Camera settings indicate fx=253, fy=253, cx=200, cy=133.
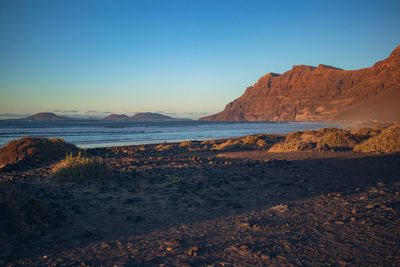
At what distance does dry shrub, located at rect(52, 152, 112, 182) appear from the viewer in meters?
7.31

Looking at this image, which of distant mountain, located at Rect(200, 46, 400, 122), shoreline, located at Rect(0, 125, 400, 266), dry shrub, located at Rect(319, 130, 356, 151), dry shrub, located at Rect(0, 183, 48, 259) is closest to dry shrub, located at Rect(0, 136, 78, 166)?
shoreline, located at Rect(0, 125, 400, 266)

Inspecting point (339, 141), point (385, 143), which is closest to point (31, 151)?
point (339, 141)

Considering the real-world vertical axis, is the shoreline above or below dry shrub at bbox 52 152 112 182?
below

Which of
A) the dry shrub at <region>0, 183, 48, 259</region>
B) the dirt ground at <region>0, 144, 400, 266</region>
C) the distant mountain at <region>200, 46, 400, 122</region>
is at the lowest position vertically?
the dirt ground at <region>0, 144, 400, 266</region>

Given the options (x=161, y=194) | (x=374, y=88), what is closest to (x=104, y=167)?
(x=161, y=194)

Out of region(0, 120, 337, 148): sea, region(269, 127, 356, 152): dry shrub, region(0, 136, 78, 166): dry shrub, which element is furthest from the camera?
region(0, 120, 337, 148): sea

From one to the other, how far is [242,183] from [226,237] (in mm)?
3586

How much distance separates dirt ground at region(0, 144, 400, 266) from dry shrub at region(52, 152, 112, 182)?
10.4 inches

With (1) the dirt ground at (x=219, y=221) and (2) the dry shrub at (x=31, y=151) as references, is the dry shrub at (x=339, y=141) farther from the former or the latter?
(2) the dry shrub at (x=31, y=151)

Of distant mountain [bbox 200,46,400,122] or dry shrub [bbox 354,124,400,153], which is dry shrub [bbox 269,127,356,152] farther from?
distant mountain [bbox 200,46,400,122]

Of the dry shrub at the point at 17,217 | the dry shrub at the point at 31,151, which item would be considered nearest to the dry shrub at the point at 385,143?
the dry shrub at the point at 17,217

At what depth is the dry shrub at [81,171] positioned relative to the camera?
7309 mm

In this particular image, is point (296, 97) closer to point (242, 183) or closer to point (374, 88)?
point (374, 88)

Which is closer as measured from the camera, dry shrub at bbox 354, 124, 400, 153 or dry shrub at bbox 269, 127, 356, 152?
dry shrub at bbox 354, 124, 400, 153
